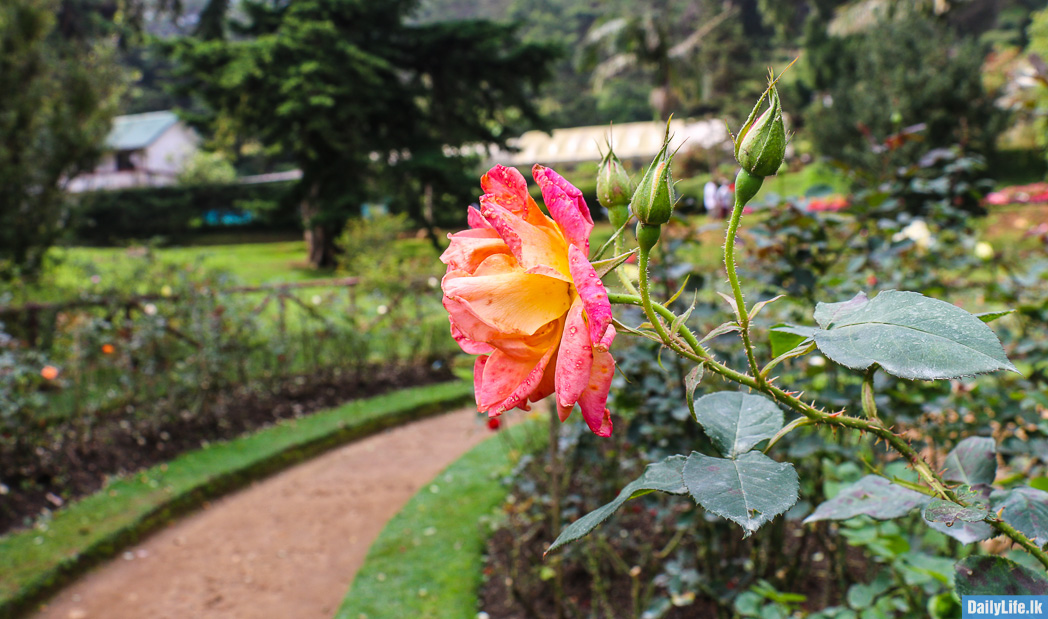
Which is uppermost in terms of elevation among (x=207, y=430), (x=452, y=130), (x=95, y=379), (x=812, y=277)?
(x=452, y=130)

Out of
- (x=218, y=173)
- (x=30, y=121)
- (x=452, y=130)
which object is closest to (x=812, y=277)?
(x=30, y=121)

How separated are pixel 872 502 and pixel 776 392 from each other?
0.28 metres

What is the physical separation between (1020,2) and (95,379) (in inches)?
1116

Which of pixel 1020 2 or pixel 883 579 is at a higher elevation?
pixel 1020 2

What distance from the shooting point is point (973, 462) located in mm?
659

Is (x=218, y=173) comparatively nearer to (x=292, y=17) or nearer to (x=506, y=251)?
(x=292, y=17)

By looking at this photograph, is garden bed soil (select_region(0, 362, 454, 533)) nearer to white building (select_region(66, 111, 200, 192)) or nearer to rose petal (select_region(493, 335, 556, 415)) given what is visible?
rose petal (select_region(493, 335, 556, 415))

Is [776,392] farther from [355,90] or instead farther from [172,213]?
[172,213]

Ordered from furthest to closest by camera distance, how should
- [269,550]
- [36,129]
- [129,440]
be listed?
1. [36,129]
2. [129,440]
3. [269,550]

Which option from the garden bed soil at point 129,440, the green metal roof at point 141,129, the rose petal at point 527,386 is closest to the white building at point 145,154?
the green metal roof at point 141,129

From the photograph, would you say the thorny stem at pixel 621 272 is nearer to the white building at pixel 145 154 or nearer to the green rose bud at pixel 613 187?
the green rose bud at pixel 613 187

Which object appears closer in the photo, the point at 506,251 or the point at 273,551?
the point at 506,251

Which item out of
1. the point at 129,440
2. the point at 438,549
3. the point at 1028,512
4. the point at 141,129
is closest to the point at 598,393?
the point at 1028,512

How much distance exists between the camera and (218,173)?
2109cm
